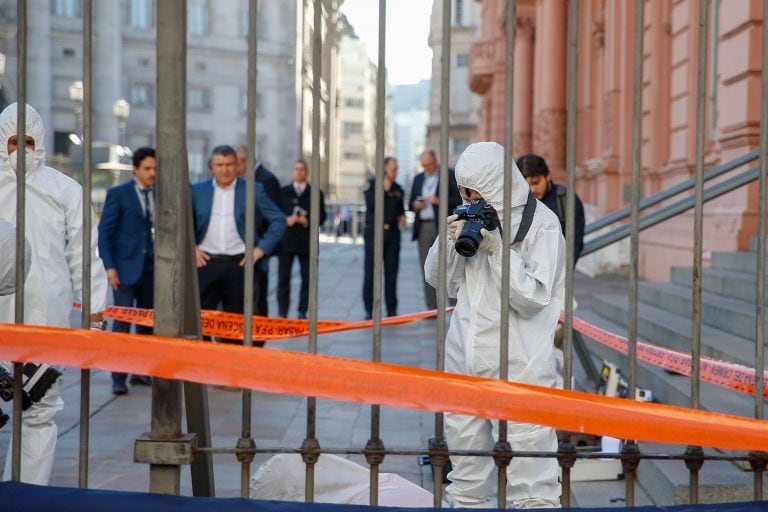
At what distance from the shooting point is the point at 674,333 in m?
8.08

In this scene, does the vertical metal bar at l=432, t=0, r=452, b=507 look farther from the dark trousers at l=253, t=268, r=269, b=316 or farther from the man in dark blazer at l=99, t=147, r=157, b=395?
the dark trousers at l=253, t=268, r=269, b=316

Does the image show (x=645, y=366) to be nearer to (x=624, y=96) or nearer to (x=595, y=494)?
(x=595, y=494)

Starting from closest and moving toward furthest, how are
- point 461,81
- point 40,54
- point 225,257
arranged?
point 225,257 < point 40,54 < point 461,81

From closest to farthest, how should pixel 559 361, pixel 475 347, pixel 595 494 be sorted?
pixel 475 347
pixel 595 494
pixel 559 361

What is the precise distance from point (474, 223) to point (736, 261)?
233 inches

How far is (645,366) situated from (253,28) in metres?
4.78

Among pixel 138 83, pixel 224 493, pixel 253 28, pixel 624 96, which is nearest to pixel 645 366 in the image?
pixel 224 493

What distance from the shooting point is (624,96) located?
1794 cm

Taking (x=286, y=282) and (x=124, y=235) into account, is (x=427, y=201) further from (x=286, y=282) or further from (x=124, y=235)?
(x=124, y=235)

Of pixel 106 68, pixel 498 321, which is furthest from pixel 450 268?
pixel 106 68

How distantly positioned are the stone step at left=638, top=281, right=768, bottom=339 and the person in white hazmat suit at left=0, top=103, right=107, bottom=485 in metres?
3.83

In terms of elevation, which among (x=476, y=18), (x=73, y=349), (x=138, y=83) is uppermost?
(x=476, y=18)

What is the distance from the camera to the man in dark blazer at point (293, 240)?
1355 centimetres

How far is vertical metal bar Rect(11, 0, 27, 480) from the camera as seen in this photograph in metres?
3.56
